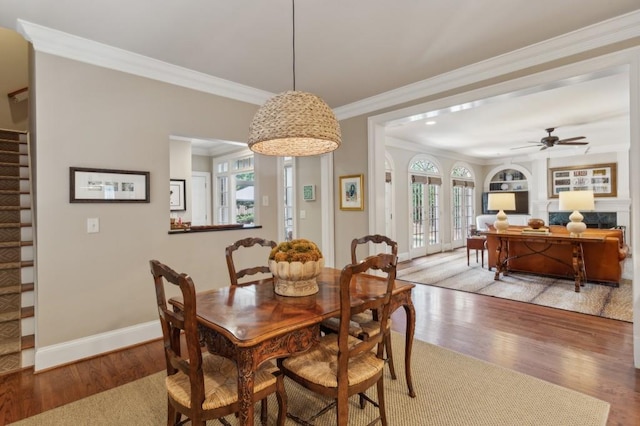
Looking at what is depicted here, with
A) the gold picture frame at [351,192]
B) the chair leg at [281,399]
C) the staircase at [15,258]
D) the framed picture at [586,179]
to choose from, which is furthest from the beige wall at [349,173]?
the framed picture at [586,179]

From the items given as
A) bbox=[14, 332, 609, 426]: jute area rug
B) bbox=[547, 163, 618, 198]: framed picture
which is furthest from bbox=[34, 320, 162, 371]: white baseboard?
bbox=[547, 163, 618, 198]: framed picture

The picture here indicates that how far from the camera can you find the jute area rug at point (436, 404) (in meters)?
1.93

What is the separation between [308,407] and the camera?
2078 millimetres

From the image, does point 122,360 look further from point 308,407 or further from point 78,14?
point 78,14

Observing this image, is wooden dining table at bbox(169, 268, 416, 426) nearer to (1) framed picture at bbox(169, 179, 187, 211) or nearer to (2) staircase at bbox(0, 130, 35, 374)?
(2) staircase at bbox(0, 130, 35, 374)

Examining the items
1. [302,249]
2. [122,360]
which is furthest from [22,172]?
[302,249]

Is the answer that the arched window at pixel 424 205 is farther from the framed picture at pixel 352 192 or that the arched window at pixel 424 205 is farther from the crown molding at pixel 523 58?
the crown molding at pixel 523 58

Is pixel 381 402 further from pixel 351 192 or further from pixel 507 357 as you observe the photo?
pixel 351 192

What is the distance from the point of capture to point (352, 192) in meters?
4.35

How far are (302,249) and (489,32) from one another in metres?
2.26

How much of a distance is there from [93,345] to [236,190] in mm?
5072

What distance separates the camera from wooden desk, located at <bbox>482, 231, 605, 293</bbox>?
15.2 ft

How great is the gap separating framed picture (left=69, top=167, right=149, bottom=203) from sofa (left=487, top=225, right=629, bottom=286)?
210 inches

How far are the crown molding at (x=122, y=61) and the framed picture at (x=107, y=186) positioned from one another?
91 cm
